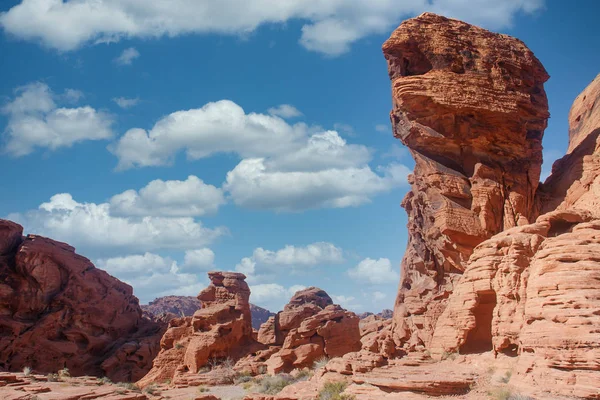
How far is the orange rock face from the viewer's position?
29656mm

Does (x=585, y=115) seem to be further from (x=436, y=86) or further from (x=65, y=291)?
(x=65, y=291)

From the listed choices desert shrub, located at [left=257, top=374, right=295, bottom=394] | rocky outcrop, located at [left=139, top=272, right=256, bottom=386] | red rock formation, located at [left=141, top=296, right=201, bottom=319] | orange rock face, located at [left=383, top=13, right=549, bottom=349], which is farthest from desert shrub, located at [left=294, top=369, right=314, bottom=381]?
red rock formation, located at [left=141, top=296, right=201, bottom=319]

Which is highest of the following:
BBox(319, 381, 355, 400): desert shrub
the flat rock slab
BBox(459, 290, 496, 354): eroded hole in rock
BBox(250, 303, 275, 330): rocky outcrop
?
BBox(250, 303, 275, 330): rocky outcrop

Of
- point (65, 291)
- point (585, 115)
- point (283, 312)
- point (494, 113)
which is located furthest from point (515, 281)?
point (65, 291)

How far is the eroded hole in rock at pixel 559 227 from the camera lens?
19.1 metres

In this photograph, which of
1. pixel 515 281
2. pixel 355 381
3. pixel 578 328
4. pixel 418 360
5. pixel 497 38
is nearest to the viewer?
pixel 578 328

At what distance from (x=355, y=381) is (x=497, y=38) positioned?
24.4 metres

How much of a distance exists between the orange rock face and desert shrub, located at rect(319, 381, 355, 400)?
38.0 ft

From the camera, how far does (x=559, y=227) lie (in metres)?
19.4

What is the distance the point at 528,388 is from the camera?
13438mm

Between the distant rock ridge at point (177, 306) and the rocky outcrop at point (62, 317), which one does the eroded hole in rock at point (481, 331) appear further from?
the distant rock ridge at point (177, 306)

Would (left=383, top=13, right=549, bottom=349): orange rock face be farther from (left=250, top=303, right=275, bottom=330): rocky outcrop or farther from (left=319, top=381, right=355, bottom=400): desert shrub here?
(left=250, top=303, right=275, bottom=330): rocky outcrop

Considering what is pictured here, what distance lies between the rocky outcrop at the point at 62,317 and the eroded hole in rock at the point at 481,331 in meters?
29.7

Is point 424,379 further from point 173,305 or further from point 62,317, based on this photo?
point 173,305
